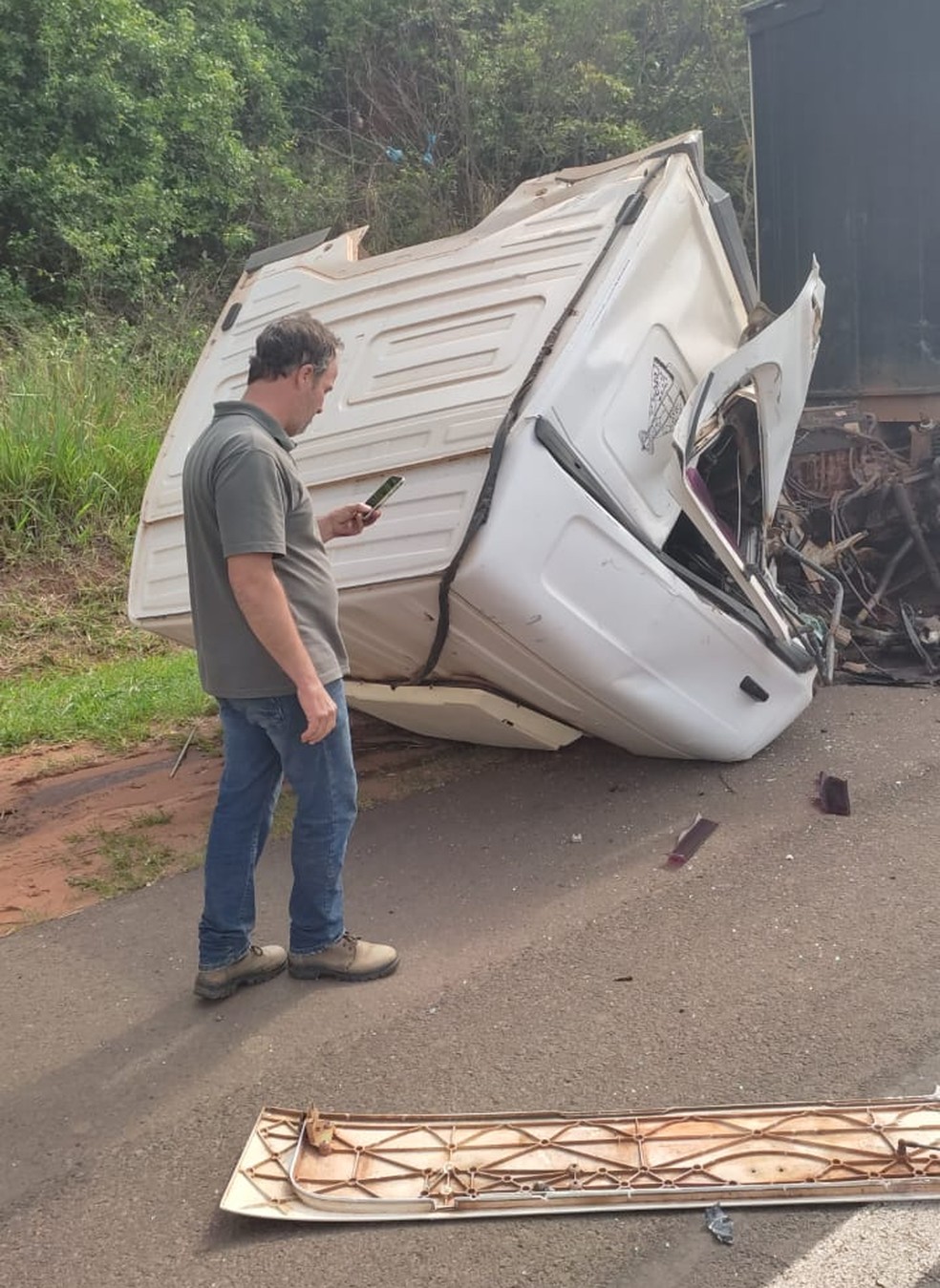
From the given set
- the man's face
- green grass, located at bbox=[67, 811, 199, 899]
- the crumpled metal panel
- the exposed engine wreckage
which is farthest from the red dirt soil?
the exposed engine wreckage

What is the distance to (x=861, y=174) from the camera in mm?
6887

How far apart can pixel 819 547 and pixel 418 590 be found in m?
3.36

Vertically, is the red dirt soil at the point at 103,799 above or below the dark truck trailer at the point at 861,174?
below

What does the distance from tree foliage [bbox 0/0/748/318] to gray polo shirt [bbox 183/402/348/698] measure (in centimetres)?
924

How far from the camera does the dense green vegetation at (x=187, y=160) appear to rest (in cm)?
792

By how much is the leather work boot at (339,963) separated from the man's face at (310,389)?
4.83 feet

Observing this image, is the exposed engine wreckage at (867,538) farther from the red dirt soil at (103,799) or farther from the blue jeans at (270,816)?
the blue jeans at (270,816)

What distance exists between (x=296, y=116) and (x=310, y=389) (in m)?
14.3

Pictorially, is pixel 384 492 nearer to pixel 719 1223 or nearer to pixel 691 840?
pixel 691 840

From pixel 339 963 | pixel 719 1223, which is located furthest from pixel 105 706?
pixel 719 1223

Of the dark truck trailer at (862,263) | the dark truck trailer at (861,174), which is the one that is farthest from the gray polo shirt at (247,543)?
the dark truck trailer at (861,174)

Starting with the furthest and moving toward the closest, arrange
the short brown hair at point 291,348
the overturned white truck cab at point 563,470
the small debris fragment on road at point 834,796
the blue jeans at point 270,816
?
the small debris fragment on road at point 834,796, the overturned white truck cab at point 563,470, the blue jeans at point 270,816, the short brown hair at point 291,348

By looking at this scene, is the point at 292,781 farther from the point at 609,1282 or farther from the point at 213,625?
the point at 609,1282

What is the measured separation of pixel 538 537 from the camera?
11.4 ft
